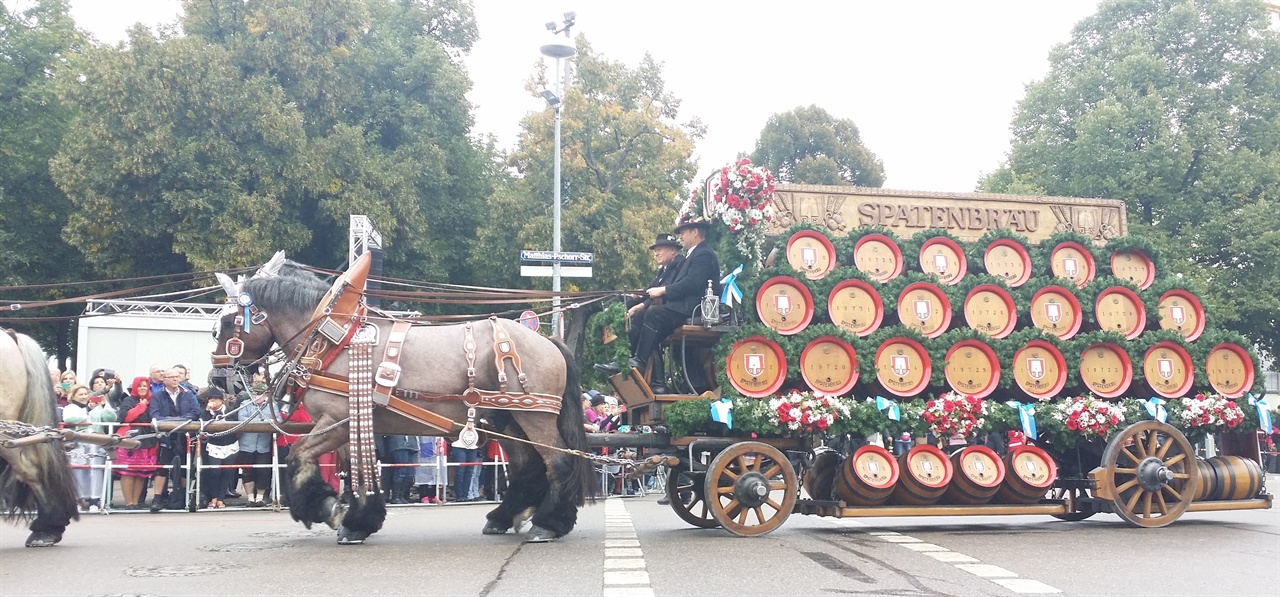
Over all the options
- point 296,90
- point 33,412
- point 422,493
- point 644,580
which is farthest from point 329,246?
point 644,580

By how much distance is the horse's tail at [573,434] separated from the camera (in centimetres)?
949

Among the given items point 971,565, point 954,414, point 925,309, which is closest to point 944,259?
point 925,309

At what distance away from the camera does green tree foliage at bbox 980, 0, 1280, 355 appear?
93.4ft

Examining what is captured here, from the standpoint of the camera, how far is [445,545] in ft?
30.3

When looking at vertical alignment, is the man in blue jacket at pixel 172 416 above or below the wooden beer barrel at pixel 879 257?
below

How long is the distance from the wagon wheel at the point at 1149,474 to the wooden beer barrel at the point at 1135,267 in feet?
5.28

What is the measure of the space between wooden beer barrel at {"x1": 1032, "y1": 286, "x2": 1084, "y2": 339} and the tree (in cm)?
4078

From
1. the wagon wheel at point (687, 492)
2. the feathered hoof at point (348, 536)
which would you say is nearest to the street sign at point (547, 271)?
the wagon wheel at point (687, 492)

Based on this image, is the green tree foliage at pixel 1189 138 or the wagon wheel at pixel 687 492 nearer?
the wagon wheel at pixel 687 492

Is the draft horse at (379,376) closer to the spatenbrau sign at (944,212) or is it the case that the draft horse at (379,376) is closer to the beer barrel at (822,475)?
the beer barrel at (822,475)

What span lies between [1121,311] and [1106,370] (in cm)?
68

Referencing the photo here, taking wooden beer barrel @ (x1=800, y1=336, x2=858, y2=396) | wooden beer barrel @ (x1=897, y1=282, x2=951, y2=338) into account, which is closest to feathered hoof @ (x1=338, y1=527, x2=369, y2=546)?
wooden beer barrel @ (x1=800, y1=336, x2=858, y2=396)

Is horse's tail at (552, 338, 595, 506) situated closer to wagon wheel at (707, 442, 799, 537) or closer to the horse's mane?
wagon wheel at (707, 442, 799, 537)

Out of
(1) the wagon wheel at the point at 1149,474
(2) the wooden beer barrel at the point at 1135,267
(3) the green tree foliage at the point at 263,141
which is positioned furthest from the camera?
(3) the green tree foliage at the point at 263,141
